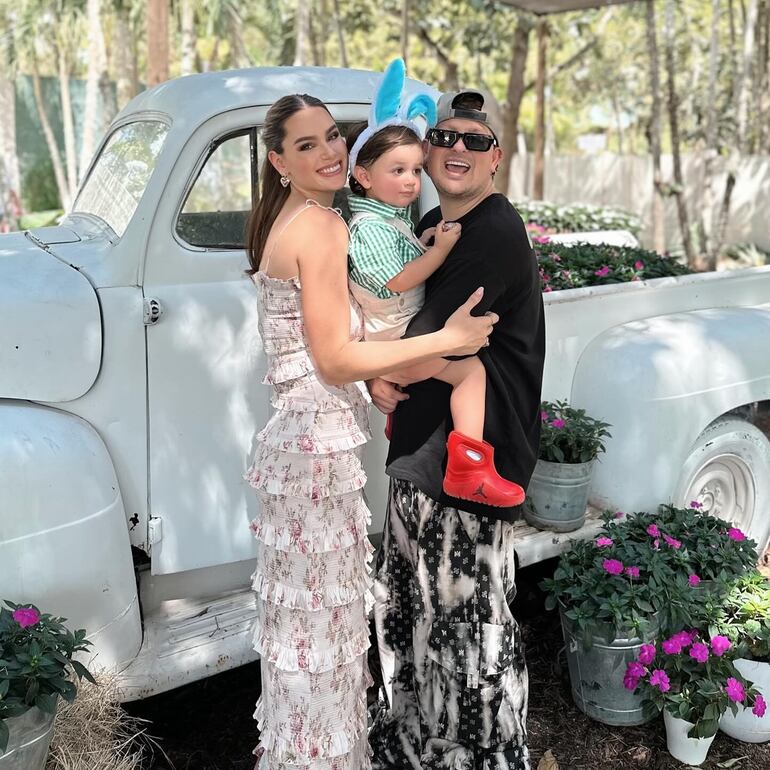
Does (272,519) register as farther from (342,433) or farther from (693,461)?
(693,461)

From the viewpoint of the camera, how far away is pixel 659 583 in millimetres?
2865

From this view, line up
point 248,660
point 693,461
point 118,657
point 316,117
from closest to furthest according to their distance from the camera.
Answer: point 316,117, point 118,657, point 248,660, point 693,461

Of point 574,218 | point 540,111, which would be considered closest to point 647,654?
point 574,218

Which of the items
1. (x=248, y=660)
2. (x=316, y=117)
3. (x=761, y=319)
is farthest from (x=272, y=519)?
(x=761, y=319)

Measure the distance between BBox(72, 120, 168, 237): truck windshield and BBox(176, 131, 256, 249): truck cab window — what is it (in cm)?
16

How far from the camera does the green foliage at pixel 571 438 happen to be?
119 inches

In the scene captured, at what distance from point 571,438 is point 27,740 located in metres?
1.94

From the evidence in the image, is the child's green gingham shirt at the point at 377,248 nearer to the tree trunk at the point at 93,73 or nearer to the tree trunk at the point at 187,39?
the tree trunk at the point at 93,73

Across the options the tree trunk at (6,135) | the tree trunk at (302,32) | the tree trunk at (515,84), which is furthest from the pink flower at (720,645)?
→ the tree trunk at (6,135)

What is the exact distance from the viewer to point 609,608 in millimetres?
2793

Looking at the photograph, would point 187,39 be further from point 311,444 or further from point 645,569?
point 311,444

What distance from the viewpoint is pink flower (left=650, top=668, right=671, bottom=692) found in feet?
8.91

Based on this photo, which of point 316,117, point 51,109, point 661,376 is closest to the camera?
point 316,117

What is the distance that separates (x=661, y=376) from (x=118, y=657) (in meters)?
2.09
